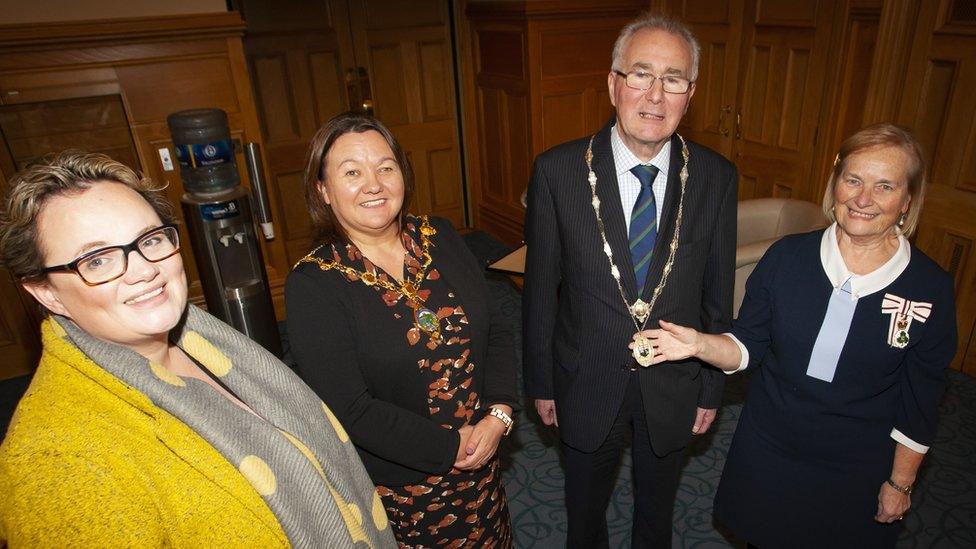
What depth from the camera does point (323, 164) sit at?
4.75 ft

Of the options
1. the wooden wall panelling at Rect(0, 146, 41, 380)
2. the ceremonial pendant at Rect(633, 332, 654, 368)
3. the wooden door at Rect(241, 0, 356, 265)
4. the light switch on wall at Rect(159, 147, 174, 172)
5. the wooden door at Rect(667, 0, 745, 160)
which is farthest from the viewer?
the wooden door at Rect(241, 0, 356, 265)

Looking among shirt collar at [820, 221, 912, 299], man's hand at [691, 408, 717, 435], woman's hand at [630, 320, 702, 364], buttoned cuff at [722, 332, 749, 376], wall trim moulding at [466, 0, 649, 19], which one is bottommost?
man's hand at [691, 408, 717, 435]

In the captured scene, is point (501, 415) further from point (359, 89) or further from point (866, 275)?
point (359, 89)

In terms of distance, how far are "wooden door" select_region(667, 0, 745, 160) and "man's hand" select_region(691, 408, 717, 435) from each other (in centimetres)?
285

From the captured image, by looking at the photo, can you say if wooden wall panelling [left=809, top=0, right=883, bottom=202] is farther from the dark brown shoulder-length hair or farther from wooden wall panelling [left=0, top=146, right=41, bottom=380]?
wooden wall panelling [left=0, top=146, right=41, bottom=380]

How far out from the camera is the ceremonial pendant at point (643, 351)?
5.06 ft

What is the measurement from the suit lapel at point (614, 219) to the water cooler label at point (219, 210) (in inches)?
93.2

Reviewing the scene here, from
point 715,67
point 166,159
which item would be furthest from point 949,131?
point 166,159

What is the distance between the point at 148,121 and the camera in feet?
11.4

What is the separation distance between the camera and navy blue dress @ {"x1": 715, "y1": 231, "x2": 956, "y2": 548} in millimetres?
1367

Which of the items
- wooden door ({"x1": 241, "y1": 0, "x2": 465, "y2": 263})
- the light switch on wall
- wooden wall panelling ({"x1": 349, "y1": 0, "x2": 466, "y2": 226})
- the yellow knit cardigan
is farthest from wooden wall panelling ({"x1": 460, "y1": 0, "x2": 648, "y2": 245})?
the yellow knit cardigan

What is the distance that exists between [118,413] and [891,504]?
1723 millimetres

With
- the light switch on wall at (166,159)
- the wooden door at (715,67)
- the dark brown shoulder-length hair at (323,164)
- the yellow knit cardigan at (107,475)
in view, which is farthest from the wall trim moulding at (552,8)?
the yellow knit cardigan at (107,475)

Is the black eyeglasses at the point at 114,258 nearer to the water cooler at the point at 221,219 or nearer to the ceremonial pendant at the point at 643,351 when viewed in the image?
the ceremonial pendant at the point at 643,351
